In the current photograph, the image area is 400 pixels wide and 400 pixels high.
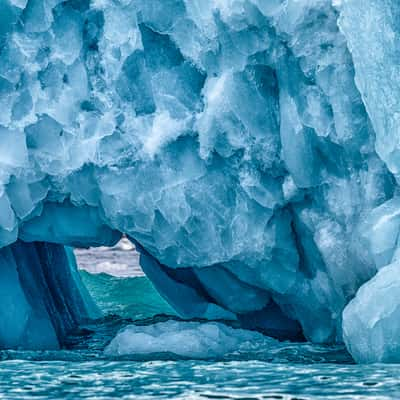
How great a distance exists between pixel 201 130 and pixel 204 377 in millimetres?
2047

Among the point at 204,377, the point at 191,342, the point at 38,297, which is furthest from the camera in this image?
the point at 38,297

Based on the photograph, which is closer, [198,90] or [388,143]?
[388,143]

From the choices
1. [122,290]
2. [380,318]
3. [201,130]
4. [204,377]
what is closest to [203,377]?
[204,377]

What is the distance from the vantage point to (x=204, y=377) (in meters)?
4.15

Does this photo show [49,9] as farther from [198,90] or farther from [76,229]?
[76,229]

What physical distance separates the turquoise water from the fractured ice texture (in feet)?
2.80

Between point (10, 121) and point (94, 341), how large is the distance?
7.20 feet

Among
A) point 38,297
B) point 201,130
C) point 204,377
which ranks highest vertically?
point 201,130

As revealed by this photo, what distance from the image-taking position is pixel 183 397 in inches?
141

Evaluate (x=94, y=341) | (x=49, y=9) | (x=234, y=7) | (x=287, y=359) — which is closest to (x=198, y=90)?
(x=234, y=7)

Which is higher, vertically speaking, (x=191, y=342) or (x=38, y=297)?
(x=38, y=297)

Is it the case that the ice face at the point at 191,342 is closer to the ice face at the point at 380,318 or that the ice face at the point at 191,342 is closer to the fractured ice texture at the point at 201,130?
the fractured ice texture at the point at 201,130

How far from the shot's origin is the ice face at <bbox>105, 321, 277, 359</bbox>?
5.77 m

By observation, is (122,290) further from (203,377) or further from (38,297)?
(203,377)
